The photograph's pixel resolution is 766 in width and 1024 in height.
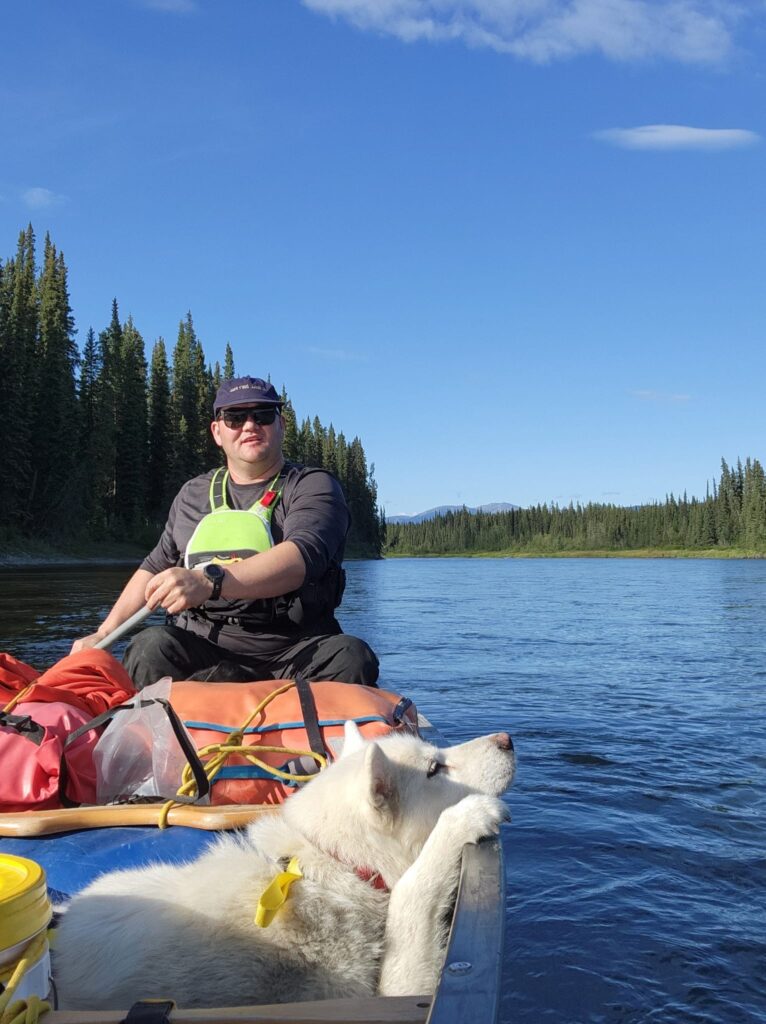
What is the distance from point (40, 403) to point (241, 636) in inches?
2501

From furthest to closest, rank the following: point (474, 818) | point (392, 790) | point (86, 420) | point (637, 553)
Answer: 1. point (637, 553)
2. point (86, 420)
3. point (392, 790)
4. point (474, 818)

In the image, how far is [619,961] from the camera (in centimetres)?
508

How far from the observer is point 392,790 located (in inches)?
124

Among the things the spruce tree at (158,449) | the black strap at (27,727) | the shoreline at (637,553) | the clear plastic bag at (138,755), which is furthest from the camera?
the shoreline at (637,553)

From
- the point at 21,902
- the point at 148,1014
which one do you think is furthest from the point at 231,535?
the point at 148,1014

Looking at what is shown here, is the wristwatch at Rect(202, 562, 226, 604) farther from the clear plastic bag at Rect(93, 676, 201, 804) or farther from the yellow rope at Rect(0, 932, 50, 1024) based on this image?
the yellow rope at Rect(0, 932, 50, 1024)

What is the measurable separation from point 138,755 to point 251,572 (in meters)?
1.21

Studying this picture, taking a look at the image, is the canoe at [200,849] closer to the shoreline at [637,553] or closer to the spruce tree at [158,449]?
the spruce tree at [158,449]

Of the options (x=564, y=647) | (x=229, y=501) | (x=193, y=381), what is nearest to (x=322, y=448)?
(x=193, y=381)

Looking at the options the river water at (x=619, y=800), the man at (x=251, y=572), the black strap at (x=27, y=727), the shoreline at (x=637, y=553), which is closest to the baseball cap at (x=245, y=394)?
the man at (x=251, y=572)

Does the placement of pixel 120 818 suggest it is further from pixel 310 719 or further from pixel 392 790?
pixel 392 790

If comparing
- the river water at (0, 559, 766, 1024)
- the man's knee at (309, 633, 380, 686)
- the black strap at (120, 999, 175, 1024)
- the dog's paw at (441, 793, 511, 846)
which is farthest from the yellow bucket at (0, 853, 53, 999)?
the river water at (0, 559, 766, 1024)

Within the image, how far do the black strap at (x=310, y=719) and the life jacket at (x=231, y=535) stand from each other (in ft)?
4.65

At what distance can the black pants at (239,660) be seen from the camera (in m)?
5.13
